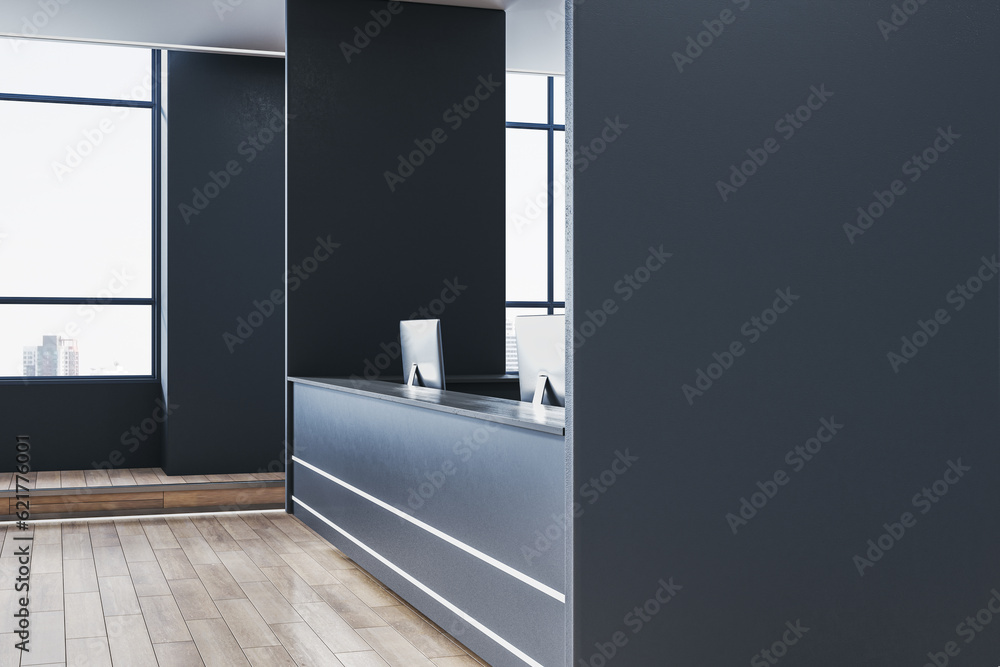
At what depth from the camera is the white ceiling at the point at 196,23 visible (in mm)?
5883

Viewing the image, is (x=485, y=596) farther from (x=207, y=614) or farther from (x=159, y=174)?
(x=159, y=174)

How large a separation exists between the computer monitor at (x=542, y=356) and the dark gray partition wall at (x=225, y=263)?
3.98 m

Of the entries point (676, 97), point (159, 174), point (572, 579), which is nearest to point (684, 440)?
point (572, 579)

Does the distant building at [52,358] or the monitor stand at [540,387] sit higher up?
the monitor stand at [540,387]

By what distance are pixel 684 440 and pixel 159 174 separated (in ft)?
19.0

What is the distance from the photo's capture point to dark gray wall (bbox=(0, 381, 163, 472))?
6.94 m
